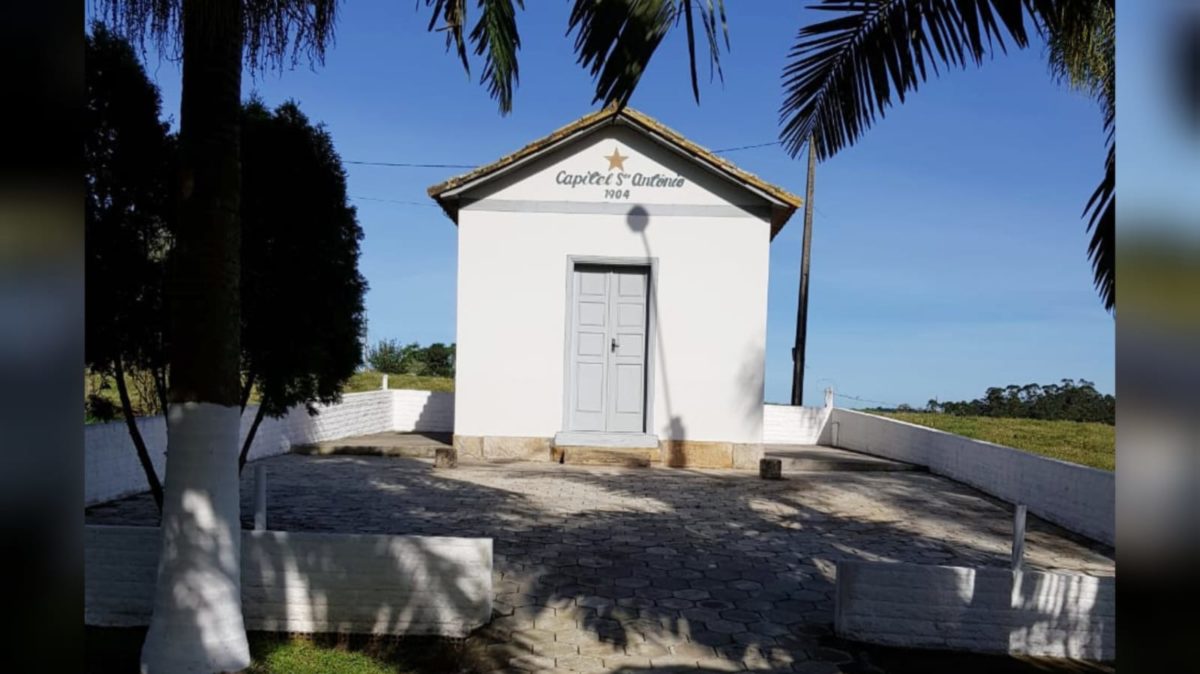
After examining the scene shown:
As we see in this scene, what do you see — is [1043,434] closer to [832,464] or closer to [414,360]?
[832,464]

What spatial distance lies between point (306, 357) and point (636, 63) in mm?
4518

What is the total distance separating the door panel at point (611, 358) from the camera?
38.4ft

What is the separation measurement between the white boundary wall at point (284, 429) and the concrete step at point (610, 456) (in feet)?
12.9

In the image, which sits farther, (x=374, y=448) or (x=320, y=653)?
(x=374, y=448)

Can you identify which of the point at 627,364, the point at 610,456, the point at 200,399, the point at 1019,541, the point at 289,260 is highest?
the point at 289,260

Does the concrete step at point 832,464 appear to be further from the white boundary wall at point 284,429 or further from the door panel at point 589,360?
the white boundary wall at point 284,429

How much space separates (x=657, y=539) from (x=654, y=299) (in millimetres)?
5369

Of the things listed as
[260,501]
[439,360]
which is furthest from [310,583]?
[439,360]

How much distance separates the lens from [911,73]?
392 centimetres

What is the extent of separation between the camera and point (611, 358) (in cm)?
1173

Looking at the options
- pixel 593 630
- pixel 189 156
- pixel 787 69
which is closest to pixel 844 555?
pixel 593 630

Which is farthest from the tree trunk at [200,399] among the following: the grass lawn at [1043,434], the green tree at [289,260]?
the grass lawn at [1043,434]

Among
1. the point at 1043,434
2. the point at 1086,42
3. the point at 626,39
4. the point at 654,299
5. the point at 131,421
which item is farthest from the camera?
the point at 1043,434

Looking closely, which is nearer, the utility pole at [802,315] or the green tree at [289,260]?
the green tree at [289,260]
